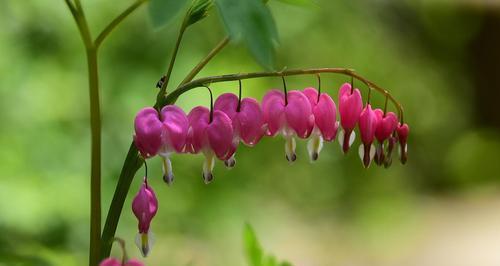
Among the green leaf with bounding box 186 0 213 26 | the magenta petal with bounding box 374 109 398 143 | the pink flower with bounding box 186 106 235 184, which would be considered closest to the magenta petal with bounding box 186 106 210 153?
the pink flower with bounding box 186 106 235 184

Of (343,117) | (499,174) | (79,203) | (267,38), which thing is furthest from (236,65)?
(499,174)

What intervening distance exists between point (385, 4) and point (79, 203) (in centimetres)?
468

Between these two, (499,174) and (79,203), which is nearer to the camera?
(79,203)

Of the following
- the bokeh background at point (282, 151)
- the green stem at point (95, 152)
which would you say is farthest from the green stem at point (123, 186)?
the bokeh background at point (282, 151)

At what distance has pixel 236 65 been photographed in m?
3.53

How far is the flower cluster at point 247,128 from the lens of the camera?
1064mm

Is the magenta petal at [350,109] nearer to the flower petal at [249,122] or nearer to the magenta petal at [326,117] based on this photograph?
the magenta petal at [326,117]

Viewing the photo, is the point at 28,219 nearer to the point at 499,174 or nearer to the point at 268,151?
the point at 268,151

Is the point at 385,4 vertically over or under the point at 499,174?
over

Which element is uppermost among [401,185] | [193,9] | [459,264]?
[193,9]

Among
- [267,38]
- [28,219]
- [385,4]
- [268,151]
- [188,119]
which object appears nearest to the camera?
[267,38]

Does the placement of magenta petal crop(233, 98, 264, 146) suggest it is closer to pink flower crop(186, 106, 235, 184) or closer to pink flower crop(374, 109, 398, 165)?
pink flower crop(186, 106, 235, 184)

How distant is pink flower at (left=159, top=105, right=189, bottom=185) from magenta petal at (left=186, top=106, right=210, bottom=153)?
0.06 ft

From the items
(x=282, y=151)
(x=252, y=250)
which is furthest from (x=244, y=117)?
(x=282, y=151)
